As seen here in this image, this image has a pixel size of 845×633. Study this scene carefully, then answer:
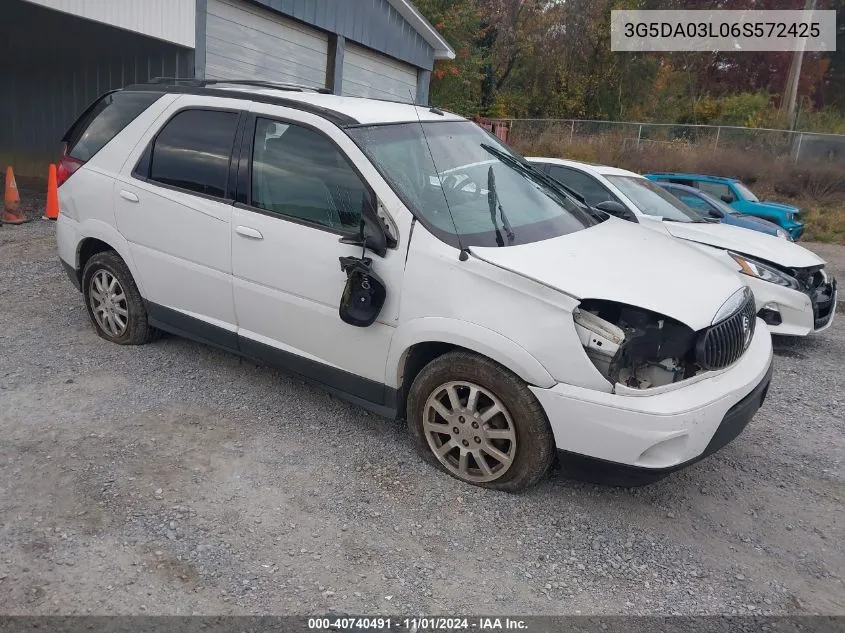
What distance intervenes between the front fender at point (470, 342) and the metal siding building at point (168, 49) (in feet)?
22.7

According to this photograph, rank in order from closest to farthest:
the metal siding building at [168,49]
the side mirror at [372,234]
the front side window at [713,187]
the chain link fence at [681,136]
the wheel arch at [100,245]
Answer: the side mirror at [372,234]
the wheel arch at [100,245]
the metal siding building at [168,49]
the front side window at [713,187]
the chain link fence at [681,136]

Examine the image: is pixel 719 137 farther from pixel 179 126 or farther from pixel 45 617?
A: pixel 45 617

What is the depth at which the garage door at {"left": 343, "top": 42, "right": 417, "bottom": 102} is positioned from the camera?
13.0 meters

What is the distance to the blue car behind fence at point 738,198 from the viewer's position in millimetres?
12164

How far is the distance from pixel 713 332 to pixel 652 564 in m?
1.11

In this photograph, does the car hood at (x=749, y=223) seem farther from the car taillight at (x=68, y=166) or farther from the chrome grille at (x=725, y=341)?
the car taillight at (x=68, y=166)

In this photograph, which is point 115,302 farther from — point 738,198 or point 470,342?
point 738,198

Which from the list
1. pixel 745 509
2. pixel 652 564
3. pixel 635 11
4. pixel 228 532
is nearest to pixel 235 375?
pixel 228 532

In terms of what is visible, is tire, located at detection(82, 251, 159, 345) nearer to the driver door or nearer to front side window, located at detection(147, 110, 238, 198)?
front side window, located at detection(147, 110, 238, 198)

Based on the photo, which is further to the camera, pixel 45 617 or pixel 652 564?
pixel 652 564

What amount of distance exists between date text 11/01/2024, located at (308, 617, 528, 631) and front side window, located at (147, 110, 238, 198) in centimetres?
256

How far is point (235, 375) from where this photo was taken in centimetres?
465

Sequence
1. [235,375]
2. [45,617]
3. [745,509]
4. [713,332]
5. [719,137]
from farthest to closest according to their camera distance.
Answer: [719,137] < [235,375] < [745,509] < [713,332] < [45,617]

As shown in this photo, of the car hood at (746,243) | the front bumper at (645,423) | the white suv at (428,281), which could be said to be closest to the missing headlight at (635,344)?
the white suv at (428,281)
